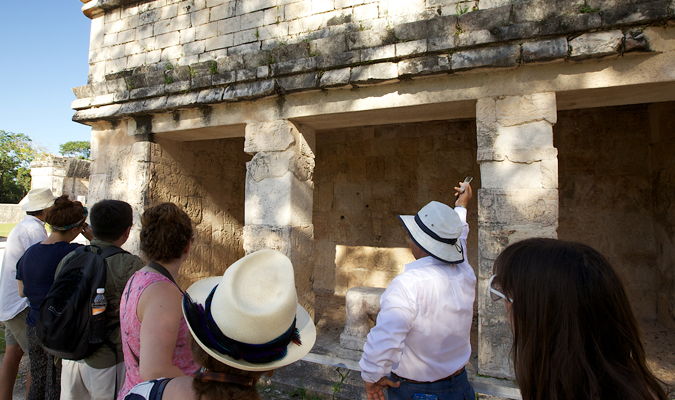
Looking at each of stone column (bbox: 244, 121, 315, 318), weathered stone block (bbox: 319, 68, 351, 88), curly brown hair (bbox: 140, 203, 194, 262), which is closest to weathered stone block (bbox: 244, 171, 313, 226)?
stone column (bbox: 244, 121, 315, 318)

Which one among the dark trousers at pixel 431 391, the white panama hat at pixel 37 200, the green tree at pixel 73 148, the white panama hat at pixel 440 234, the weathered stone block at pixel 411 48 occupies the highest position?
the green tree at pixel 73 148

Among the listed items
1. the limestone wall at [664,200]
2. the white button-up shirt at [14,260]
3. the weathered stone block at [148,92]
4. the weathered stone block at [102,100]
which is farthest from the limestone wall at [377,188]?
→ the white button-up shirt at [14,260]

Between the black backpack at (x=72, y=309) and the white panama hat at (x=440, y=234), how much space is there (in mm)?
1671

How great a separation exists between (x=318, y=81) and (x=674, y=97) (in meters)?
A: 3.24

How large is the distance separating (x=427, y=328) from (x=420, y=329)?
4cm

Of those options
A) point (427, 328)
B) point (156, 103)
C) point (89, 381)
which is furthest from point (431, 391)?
point (156, 103)

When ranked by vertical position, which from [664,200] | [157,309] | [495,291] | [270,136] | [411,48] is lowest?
[157,309]

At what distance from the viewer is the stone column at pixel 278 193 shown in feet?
12.2

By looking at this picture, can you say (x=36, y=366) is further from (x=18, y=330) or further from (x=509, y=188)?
(x=509, y=188)

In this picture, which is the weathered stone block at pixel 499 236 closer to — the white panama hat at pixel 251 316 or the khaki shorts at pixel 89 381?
the white panama hat at pixel 251 316

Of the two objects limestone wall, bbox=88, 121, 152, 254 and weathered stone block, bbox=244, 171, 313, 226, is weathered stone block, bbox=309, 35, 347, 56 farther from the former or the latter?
limestone wall, bbox=88, 121, 152, 254

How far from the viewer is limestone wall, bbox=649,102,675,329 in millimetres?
4406

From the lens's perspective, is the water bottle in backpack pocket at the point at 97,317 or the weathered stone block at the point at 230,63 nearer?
the water bottle in backpack pocket at the point at 97,317

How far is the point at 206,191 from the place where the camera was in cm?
550
